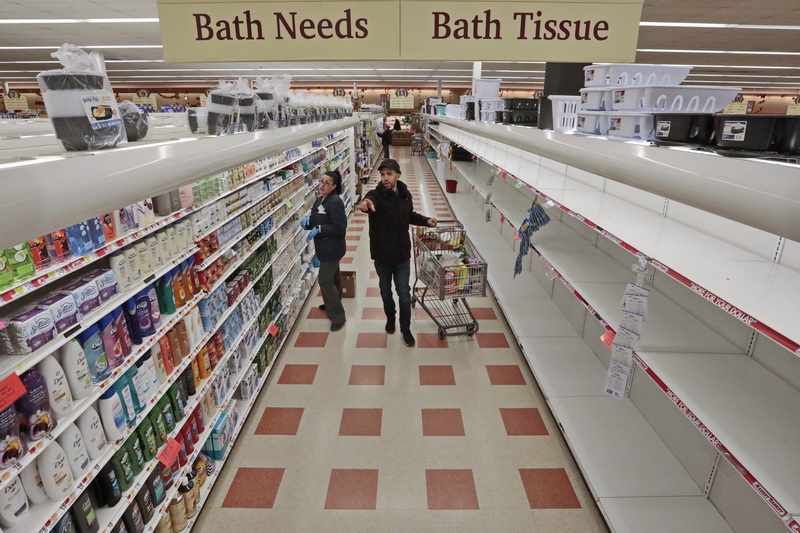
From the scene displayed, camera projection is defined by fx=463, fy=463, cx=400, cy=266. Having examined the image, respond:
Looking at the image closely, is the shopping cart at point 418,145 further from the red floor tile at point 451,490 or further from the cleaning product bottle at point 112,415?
the cleaning product bottle at point 112,415

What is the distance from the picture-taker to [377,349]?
14.8 ft

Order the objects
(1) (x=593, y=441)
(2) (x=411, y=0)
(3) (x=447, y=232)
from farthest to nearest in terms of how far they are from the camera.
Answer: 1. (3) (x=447, y=232)
2. (1) (x=593, y=441)
3. (2) (x=411, y=0)

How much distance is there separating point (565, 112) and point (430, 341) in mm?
2484

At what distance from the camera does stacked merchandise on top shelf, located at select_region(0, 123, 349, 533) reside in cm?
152

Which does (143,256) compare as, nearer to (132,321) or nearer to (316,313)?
(132,321)

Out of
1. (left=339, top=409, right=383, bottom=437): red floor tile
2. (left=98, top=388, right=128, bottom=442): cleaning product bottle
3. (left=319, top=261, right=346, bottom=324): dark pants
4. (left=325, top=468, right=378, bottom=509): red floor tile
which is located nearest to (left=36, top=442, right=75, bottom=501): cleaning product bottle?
(left=98, top=388, right=128, bottom=442): cleaning product bottle

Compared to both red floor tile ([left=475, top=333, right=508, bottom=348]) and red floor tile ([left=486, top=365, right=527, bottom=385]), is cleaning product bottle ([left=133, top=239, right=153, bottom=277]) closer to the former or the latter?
red floor tile ([left=486, top=365, right=527, bottom=385])

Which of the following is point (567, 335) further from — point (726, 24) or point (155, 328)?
point (726, 24)

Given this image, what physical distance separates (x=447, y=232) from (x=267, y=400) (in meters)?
2.53

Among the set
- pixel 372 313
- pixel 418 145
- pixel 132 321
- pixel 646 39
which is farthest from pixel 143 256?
pixel 418 145

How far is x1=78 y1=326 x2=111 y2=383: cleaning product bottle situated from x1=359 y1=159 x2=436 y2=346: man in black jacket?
253 cm

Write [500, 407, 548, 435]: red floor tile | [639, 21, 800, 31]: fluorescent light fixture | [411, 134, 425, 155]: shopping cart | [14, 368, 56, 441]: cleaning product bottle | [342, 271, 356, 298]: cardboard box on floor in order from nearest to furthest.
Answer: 1. [14, 368, 56, 441]: cleaning product bottle
2. [500, 407, 548, 435]: red floor tile
3. [342, 271, 356, 298]: cardboard box on floor
4. [639, 21, 800, 31]: fluorescent light fixture
5. [411, 134, 425, 155]: shopping cart

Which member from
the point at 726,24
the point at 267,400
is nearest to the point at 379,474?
the point at 267,400

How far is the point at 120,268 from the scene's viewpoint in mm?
1960
